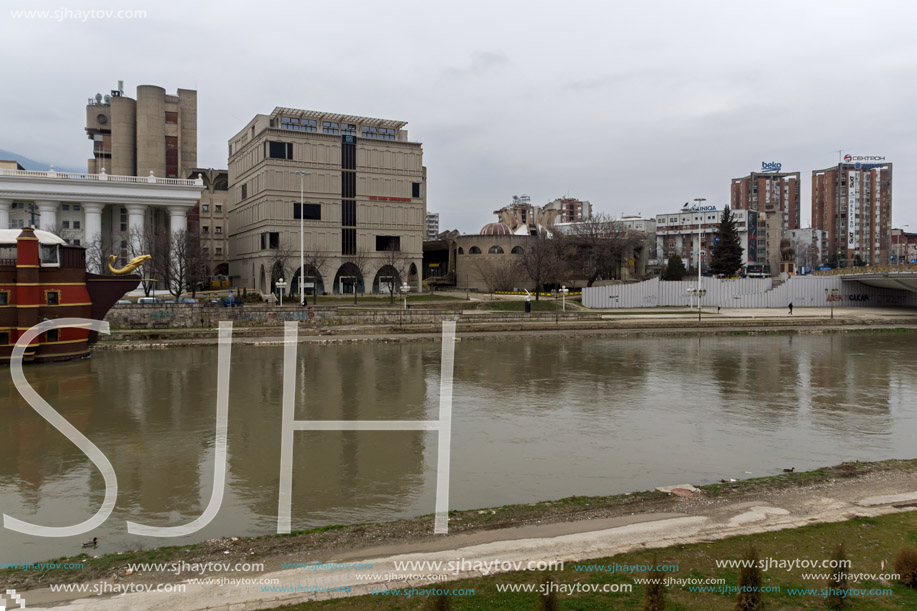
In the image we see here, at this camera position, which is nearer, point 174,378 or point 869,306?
point 174,378

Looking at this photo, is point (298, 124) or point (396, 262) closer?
point (298, 124)

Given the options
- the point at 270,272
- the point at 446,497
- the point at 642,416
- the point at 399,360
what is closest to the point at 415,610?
the point at 446,497

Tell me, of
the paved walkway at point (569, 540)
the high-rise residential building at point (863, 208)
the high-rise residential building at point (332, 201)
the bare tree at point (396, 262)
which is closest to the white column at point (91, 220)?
the high-rise residential building at point (332, 201)

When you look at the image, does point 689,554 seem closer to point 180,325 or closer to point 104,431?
point 104,431

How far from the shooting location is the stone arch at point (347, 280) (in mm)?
74500

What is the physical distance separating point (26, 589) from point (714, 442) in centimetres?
1610

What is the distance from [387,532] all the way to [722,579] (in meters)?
5.15

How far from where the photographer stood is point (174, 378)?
28.8 meters

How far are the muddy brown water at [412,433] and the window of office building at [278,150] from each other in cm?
4038

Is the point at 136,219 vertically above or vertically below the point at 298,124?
below

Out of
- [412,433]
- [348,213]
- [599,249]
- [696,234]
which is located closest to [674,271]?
[599,249]

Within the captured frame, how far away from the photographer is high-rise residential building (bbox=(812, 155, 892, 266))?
159750mm

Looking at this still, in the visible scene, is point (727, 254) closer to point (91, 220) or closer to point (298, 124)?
point (298, 124)

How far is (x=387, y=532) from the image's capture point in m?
9.91
